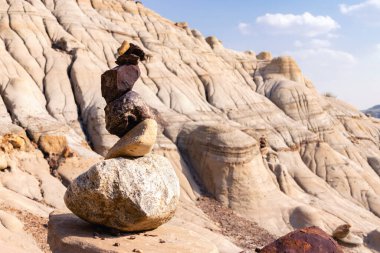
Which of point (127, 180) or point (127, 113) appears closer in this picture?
point (127, 180)

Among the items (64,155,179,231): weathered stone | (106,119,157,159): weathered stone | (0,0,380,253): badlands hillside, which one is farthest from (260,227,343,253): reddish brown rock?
(0,0,380,253): badlands hillside

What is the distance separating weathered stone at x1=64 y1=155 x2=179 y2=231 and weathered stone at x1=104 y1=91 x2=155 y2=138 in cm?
127

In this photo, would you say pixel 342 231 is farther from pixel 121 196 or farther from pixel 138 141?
pixel 121 196

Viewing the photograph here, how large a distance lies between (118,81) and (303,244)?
9201 mm

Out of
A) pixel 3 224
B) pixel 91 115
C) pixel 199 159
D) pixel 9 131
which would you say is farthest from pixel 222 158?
pixel 3 224

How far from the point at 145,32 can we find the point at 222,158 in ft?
83.7

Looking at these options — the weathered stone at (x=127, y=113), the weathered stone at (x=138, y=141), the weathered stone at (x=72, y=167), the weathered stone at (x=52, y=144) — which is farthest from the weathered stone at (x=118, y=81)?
the weathered stone at (x=52, y=144)

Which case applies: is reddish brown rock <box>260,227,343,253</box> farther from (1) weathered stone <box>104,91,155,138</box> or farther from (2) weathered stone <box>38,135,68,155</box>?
(2) weathered stone <box>38,135,68,155</box>

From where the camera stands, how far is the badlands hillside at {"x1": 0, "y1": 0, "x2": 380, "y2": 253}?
26.1 m

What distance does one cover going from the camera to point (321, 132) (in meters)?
47.0

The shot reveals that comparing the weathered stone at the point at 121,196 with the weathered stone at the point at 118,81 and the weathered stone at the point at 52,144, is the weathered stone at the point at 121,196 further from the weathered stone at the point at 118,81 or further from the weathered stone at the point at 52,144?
the weathered stone at the point at 52,144

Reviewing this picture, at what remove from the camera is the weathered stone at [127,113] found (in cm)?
1203

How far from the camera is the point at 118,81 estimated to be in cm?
1220

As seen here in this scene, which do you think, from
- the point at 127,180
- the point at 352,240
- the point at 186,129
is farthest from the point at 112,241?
the point at 186,129
